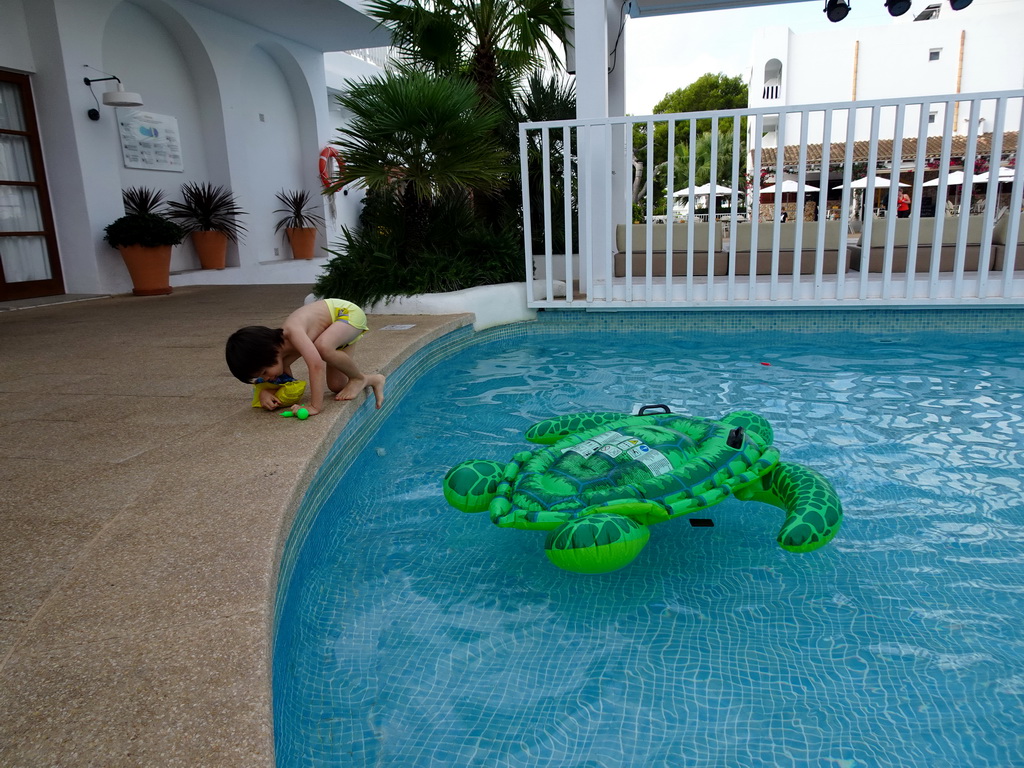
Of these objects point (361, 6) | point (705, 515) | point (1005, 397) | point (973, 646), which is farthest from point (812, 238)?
point (361, 6)

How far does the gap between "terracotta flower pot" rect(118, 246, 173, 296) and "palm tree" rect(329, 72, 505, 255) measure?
385 centimetres

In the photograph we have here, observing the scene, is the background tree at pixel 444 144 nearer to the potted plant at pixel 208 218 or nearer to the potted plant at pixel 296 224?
the potted plant at pixel 208 218

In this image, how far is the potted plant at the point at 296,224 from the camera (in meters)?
13.4

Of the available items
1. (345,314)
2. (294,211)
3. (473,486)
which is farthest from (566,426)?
(294,211)

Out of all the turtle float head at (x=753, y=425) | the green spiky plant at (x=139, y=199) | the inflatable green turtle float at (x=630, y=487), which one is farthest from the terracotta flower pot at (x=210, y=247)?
the turtle float head at (x=753, y=425)

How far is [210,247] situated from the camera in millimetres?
11188

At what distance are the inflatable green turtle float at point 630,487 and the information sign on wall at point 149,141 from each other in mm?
9573

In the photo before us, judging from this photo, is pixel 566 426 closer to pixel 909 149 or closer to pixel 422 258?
pixel 422 258

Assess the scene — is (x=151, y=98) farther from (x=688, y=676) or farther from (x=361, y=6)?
(x=688, y=676)

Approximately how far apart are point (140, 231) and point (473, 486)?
7994mm

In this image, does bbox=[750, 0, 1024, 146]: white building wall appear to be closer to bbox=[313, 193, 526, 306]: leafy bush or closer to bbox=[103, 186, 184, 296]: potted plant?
bbox=[313, 193, 526, 306]: leafy bush

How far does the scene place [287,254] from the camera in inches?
539

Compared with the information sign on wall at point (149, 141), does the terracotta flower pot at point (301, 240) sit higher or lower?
lower

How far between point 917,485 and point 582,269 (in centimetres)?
434
